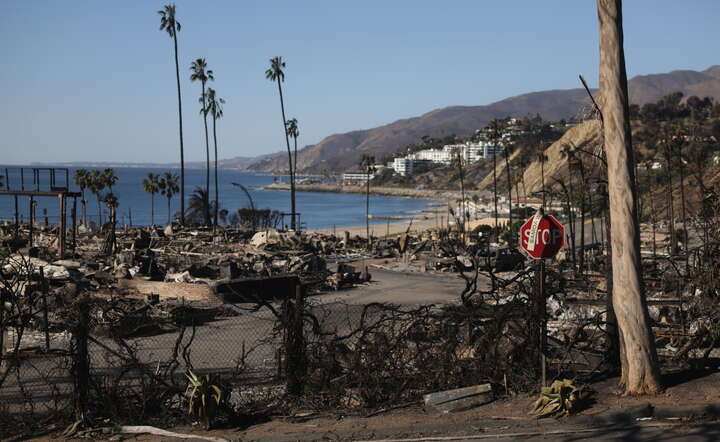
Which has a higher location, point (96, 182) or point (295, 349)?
point (96, 182)

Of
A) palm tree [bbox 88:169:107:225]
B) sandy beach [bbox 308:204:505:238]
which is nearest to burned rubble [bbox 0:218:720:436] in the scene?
sandy beach [bbox 308:204:505:238]

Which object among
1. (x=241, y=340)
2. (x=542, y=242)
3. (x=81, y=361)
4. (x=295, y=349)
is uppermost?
(x=542, y=242)

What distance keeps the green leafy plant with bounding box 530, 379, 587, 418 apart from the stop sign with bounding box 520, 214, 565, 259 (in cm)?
170

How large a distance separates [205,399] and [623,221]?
5868mm

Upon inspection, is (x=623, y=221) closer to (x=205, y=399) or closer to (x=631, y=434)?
(x=631, y=434)

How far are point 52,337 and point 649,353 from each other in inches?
546

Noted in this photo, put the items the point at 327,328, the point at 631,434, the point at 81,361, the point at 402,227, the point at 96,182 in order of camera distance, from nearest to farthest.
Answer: the point at 631,434
the point at 81,361
the point at 327,328
the point at 96,182
the point at 402,227

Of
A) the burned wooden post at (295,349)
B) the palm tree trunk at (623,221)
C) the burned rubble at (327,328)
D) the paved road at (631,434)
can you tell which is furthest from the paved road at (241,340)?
the palm tree trunk at (623,221)

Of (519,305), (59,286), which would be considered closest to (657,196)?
(59,286)

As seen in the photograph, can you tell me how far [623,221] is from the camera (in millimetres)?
9281

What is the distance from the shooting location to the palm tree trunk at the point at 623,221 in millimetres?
9094

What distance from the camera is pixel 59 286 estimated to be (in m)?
23.2

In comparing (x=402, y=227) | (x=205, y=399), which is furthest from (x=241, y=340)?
(x=402, y=227)

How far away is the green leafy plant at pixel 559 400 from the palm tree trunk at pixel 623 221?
2.62ft
